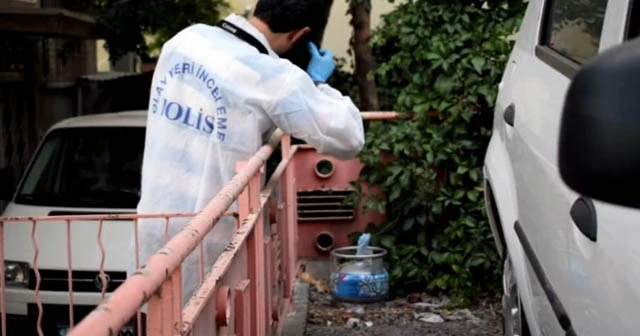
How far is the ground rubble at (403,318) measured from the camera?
595cm

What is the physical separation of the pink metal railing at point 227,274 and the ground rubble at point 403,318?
445mm

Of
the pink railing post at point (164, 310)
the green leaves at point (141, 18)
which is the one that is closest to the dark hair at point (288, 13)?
the pink railing post at point (164, 310)

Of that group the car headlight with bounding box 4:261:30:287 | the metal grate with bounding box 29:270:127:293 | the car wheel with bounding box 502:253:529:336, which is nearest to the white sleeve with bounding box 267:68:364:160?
the car wheel with bounding box 502:253:529:336

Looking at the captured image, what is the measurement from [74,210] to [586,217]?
4.51m

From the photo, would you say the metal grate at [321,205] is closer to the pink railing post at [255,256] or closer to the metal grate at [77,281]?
the metal grate at [77,281]

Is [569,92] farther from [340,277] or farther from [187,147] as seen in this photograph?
[340,277]

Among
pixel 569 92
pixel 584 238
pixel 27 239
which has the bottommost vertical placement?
pixel 27 239

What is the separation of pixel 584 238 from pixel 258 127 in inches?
60.7

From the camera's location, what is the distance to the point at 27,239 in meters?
5.95

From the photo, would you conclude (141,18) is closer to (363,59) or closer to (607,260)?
(363,59)

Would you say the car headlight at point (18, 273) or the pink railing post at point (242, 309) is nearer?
the pink railing post at point (242, 309)

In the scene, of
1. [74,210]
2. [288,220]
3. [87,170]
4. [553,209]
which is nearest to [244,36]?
[553,209]

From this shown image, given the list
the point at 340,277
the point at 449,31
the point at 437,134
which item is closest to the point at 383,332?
the point at 340,277

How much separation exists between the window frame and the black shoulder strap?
3.10 feet
